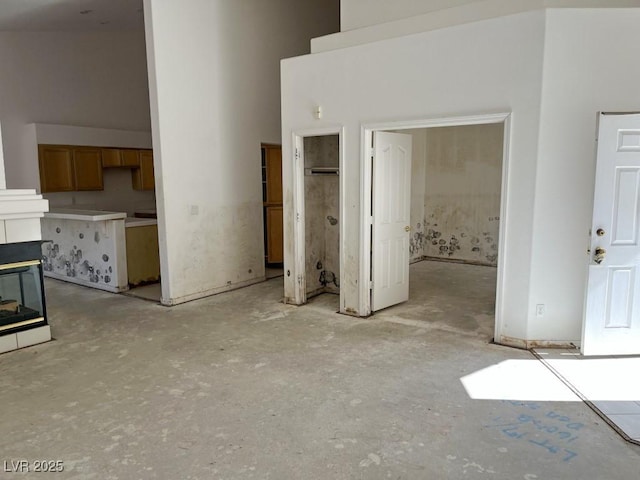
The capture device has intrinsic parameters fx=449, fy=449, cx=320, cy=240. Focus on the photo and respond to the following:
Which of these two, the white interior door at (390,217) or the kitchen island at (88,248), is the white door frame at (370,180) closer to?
the white interior door at (390,217)

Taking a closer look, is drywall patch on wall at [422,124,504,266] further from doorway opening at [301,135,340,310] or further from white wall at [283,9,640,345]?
white wall at [283,9,640,345]

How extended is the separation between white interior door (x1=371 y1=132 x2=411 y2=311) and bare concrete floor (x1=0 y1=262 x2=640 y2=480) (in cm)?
41

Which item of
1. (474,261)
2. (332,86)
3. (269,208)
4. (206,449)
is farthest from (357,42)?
(474,261)

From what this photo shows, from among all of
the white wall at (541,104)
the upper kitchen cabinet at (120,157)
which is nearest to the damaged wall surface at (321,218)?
the white wall at (541,104)

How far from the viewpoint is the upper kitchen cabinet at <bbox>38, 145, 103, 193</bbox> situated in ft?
25.5

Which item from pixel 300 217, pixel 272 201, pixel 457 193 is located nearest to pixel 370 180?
pixel 300 217

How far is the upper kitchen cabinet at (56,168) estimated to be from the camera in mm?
7719

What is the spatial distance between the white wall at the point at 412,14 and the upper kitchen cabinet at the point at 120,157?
5342 millimetres

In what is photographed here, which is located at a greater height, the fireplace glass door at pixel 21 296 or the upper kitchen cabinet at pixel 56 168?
the upper kitchen cabinet at pixel 56 168

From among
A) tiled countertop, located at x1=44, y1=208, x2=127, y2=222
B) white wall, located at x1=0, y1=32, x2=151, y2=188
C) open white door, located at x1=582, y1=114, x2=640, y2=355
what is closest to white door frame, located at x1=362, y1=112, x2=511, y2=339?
open white door, located at x1=582, y1=114, x2=640, y2=355

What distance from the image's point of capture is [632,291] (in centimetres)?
362

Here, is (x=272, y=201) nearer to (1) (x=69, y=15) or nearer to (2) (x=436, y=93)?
(2) (x=436, y=93)

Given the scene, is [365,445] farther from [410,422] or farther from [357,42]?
[357,42]

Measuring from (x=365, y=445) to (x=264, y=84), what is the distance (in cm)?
550
